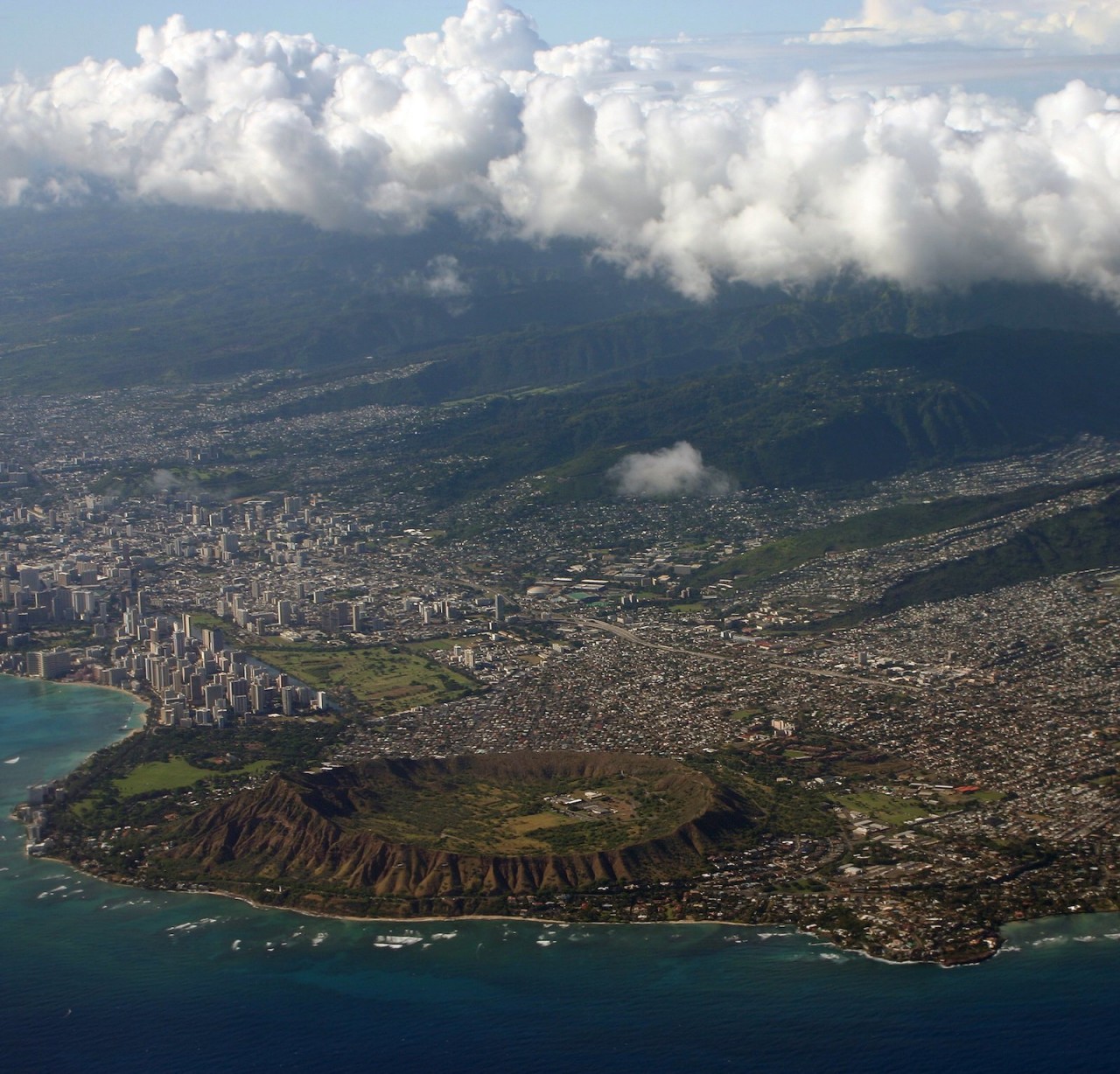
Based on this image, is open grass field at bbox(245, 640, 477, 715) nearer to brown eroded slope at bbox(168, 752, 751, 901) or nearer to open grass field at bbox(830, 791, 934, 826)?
brown eroded slope at bbox(168, 752, 751, 901)

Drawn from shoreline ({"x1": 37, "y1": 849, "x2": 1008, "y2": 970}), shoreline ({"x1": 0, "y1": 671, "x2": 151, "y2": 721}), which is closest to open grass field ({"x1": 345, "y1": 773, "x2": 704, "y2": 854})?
shoreline ({"x1": 37, "y1": 849, "x2": 1008, "y2": 970})

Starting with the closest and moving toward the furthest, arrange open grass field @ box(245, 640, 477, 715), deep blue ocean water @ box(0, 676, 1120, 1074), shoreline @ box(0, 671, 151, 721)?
deep blue ocean water @ box(0, 676, 1120, 1074)
open grass field @ box(245, 640, 477, 715)
shoreline @ box(0, 671, 151, 721)

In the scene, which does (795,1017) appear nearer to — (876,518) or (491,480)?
(876,518)

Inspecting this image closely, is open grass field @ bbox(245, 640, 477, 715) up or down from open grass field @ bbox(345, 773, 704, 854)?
up

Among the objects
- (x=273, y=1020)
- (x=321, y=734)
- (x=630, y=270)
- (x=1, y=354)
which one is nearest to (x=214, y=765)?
(x=321, y=734)

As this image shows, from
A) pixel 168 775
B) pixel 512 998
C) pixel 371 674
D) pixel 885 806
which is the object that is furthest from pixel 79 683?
pixel 512 998
